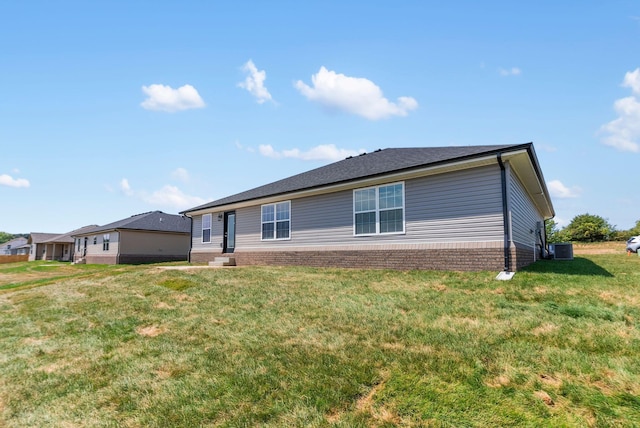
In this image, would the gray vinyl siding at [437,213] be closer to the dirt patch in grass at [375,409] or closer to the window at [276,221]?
the window at [276,221]

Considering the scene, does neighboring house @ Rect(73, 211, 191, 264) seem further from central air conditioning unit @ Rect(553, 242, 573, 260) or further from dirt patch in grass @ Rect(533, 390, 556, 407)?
dirt patch in grass @ Rect(533, 390, 556, 407)

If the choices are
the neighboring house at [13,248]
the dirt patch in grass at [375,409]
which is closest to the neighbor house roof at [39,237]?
the neighboring house at [13,248]

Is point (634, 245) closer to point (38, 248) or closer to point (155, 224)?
point (155, 224)

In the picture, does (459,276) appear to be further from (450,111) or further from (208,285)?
(208,285)

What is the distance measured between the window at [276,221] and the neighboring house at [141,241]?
18634mm

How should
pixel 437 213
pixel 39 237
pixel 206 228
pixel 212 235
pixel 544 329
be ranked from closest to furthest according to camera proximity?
pixel 544 329 → pixel 437 213 → pixel 212 235 → pixel 206 228 → pixel 39 237

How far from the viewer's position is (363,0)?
9.91 meters

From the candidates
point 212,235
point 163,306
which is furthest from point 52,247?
point 163,306

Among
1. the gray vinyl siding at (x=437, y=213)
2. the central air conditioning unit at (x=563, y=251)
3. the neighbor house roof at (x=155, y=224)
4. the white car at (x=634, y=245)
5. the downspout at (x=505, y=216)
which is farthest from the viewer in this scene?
the neighbor house roof at (x=155, y=224)

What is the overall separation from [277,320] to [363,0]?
31.3 ft

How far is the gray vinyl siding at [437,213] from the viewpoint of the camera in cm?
952

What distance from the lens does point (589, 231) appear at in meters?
33.8

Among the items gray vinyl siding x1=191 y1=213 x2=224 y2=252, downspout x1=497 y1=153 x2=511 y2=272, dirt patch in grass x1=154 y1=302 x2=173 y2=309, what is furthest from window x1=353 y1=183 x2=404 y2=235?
gray vinyl siding x1=191 y1=213 x2=224 y2=252

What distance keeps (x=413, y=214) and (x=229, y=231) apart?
11.7 m
